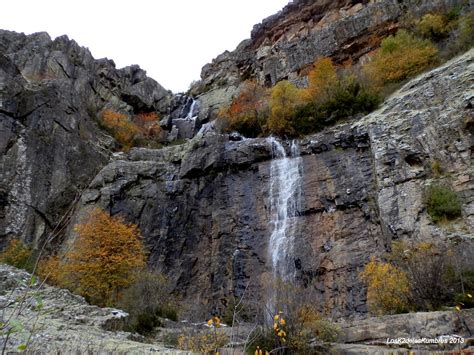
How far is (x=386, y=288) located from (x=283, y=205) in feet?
28.6

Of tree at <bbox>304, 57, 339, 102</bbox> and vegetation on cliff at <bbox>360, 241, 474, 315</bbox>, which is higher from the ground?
tree at <bbox>304, 57, 339, 102</bbox>

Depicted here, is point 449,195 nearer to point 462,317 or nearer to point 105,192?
point 462,317

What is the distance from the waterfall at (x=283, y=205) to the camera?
18.5 meters

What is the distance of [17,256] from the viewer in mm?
18219

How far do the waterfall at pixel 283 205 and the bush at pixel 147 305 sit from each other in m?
4.97

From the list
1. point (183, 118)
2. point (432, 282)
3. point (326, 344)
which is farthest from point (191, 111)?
point (326, 344)

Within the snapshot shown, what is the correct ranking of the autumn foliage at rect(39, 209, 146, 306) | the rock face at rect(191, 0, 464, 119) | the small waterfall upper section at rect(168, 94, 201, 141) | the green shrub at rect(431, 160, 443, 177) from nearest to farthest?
1. the green shrub at rect(431, 160, 443, 177)
2. the autumn foliage at rect(39, 209, 146, 306)
3. the rock face at rect(191, 0, 464, 119)
4. the small waterfall upper section at rect(168, 94, 201, 141)

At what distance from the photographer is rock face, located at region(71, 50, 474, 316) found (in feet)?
53.3

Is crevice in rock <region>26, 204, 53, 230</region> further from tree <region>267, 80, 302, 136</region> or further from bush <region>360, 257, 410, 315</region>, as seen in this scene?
bush <region>360, 257, 410, 315</region>

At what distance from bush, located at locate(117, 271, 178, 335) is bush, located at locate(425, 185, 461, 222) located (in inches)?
415

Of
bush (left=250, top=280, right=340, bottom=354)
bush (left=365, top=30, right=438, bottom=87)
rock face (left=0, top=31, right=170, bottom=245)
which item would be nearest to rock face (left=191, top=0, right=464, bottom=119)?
bush (left=365, top=30, right=438, bottom=87)

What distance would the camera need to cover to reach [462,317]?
304 inches

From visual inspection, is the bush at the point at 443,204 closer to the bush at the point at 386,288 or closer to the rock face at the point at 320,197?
the rock face at the point at 320,197

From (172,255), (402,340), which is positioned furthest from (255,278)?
(402,340)
